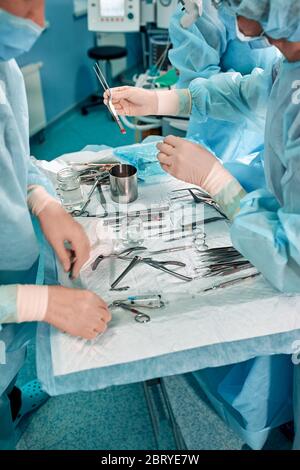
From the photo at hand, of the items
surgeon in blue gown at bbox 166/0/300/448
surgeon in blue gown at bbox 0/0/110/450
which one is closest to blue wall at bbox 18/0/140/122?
surgeon in blue gown at bbox 166/0/300/448

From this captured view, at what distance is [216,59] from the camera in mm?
1583

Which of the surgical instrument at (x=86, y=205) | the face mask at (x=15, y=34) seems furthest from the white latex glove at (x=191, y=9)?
the face mask at (x=15, y=34)

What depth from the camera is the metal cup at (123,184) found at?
1.24m

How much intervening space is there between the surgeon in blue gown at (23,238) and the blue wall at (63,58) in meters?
2.45

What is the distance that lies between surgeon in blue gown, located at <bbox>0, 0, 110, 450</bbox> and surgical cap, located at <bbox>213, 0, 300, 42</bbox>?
15.1 inches

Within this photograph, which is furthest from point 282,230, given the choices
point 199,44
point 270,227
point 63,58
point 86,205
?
point 63,58

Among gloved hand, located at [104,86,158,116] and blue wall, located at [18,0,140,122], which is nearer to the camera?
gloved hand, located at [104,86,158,116]

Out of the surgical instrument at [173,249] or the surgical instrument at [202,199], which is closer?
the surgical instrument at [173,249]

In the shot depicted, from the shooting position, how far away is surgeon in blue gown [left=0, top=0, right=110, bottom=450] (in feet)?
2.51

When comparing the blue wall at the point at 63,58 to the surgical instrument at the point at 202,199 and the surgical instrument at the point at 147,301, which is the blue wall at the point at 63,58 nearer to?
the surgical instrument at the point at 202,199

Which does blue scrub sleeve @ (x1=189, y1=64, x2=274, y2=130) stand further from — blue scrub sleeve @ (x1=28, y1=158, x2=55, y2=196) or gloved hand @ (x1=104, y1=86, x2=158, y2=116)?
blue scrub sleeve @ (x1=28, y1=158, x2=55, y2=196)

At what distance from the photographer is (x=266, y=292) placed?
93 centimetres

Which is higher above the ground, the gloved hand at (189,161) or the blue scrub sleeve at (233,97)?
the blue scrub sleeve at (233,97)

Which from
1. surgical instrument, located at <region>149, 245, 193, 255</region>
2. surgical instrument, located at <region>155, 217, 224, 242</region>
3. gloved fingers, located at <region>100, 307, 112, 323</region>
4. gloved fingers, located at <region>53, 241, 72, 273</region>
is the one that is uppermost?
gloved fingers, located at <region>53, 241, 72, 273</region>
